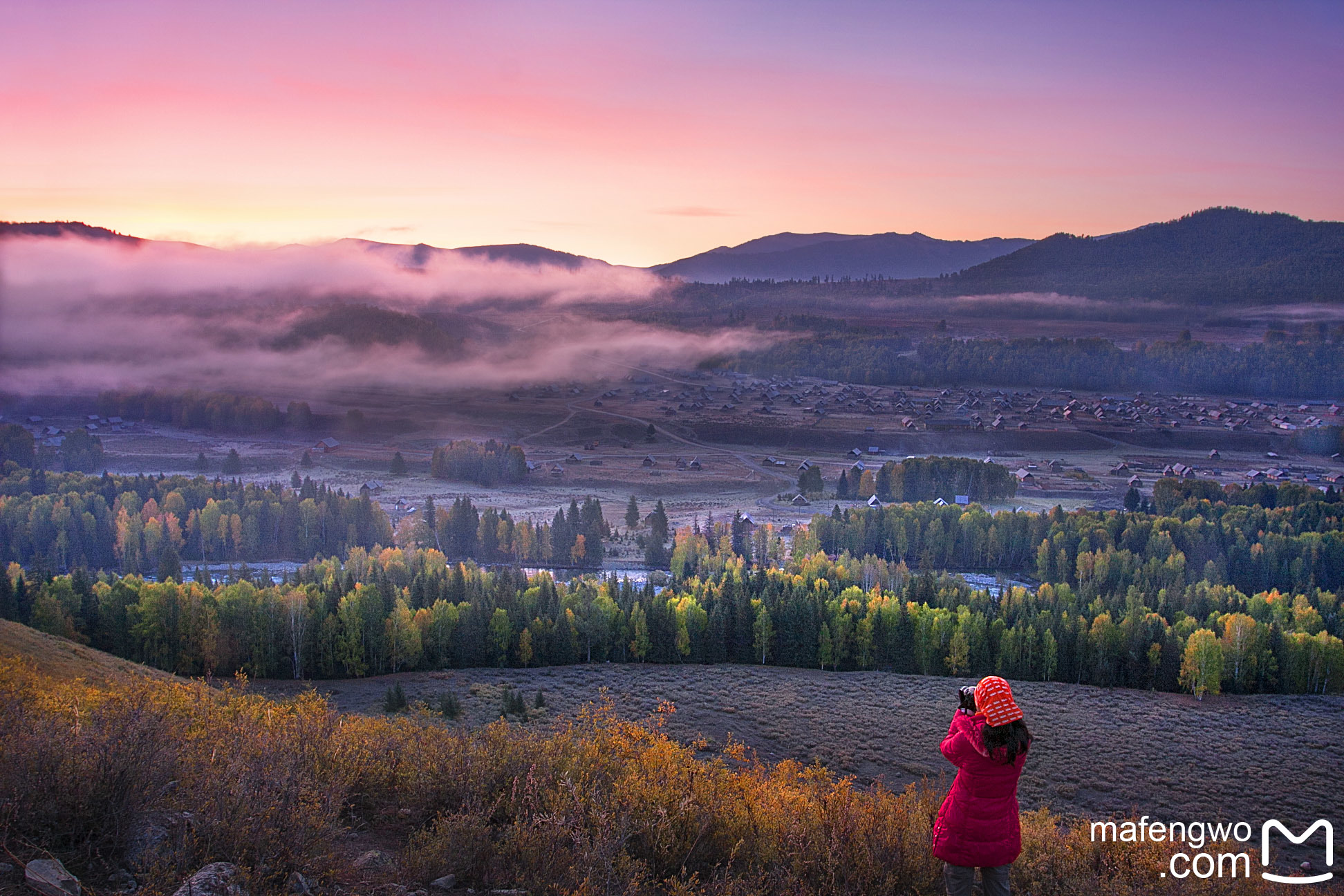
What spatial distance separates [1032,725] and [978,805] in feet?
95.0

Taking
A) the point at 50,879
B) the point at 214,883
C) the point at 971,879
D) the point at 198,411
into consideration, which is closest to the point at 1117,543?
the point at 971,879

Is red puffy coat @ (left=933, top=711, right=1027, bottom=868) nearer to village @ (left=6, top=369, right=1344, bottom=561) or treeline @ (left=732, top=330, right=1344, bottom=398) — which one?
village @ (left=6, top=369, right=1344, bottom=561)

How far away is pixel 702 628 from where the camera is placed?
42500mm

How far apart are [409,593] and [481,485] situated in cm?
5749

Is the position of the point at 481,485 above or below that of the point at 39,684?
below

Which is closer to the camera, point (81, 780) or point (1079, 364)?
point (81, 780)

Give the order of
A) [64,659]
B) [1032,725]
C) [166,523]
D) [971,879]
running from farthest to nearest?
[166,523] < [1032,725] < [64,659] < [971,879]

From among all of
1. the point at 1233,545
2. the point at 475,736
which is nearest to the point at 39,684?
the point at 475,736

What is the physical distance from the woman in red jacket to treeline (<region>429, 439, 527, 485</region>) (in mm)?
97180

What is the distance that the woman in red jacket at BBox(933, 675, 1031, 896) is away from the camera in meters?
6.55

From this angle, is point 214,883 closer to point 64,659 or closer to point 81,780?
point 81,780

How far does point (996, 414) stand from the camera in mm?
137500

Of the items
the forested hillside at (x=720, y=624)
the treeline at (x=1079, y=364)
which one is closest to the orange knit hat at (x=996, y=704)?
the forested hillside at (x=720, y=624)

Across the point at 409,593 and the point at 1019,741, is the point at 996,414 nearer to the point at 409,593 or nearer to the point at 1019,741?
the point at 409,593
